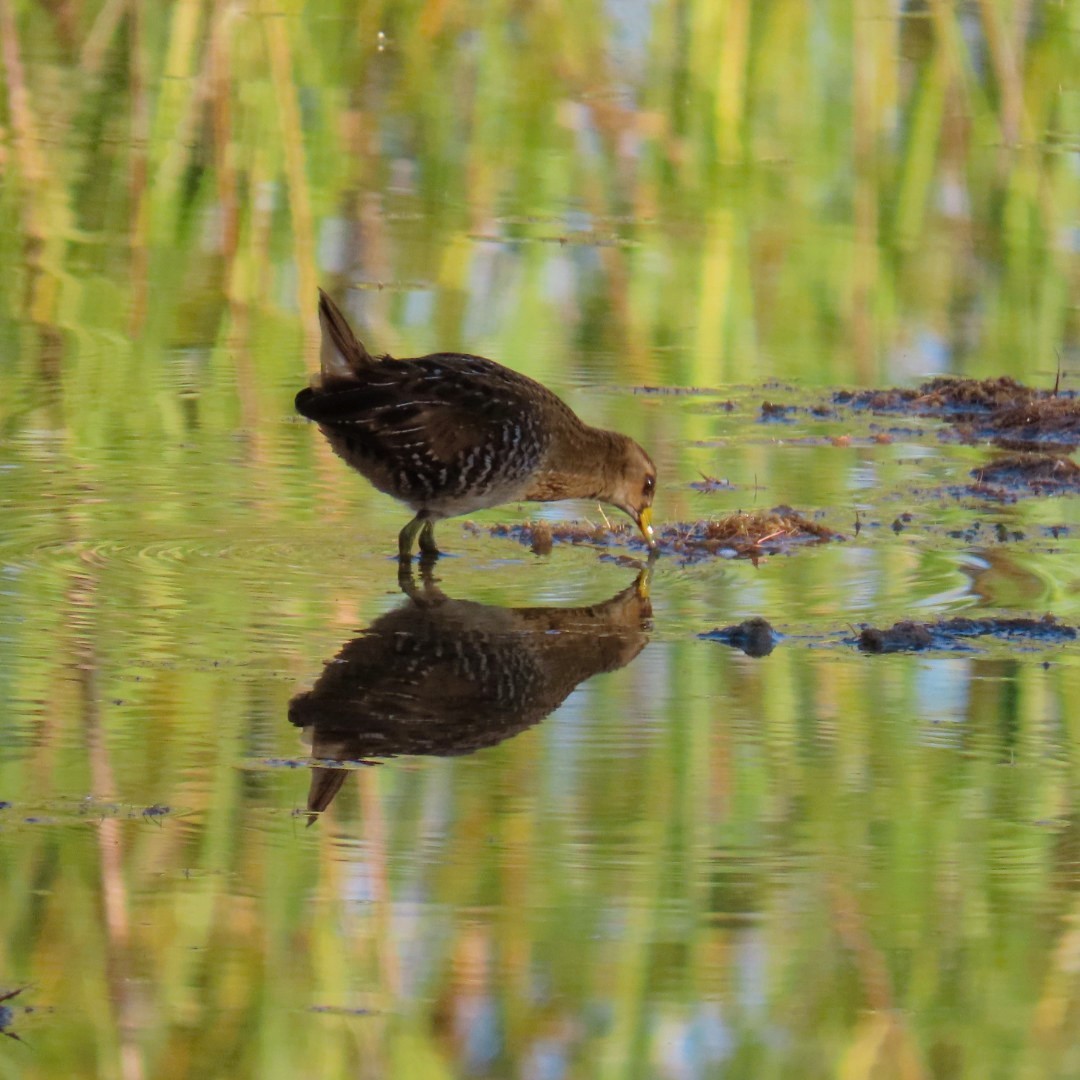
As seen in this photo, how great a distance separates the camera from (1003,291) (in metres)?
11.8

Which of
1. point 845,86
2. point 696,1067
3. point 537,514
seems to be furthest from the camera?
point 845,86

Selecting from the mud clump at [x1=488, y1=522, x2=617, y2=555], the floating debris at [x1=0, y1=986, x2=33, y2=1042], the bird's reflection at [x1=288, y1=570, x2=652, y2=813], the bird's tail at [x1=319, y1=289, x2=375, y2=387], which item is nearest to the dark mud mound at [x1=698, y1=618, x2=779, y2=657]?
the bird's reflection at [x1=288, y1=570, x2=652, y2=813]

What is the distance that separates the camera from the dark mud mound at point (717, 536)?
787 cm

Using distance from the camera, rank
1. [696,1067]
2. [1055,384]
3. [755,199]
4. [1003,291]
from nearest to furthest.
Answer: [696,1067] < [1055,384] < [1003,291] < [755,199]

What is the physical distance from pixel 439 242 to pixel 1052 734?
21.8 ft

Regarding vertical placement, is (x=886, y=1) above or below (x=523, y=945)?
above

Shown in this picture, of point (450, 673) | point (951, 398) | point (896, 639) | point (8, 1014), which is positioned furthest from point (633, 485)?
point (8, 1014)

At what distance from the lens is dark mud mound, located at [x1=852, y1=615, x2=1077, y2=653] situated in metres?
6.81

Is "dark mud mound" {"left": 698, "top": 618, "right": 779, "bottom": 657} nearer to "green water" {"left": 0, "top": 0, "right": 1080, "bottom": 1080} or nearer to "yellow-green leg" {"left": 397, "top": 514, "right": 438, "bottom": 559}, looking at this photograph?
"green water" {"left": 0, "top": 0, "right": 1080, "bottom": 1080}

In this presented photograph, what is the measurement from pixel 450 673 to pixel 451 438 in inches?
67.3

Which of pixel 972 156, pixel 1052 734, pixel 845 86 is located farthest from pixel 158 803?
pixel 845 86

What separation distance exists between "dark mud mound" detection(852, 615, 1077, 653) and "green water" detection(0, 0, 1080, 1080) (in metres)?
0.10

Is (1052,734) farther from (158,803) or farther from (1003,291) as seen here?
(1003,291)

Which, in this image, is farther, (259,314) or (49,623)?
(259,314)
